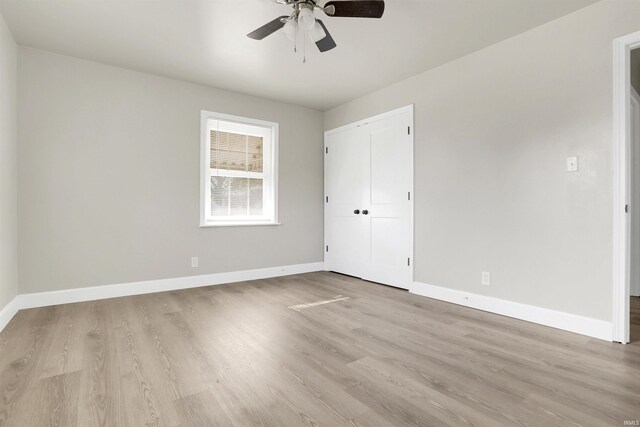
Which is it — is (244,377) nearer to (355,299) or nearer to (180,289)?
(355,299)

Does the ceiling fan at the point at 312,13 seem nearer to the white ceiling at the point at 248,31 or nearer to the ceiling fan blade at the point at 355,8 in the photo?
the ceiling fan blade at the point at 355,8

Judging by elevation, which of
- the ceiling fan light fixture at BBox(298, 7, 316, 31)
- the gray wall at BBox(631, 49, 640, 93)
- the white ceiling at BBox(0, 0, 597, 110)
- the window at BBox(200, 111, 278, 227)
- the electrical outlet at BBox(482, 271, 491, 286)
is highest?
the white ceiling at BBox(0, 0, 597, 110)

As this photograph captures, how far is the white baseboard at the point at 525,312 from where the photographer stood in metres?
2.42

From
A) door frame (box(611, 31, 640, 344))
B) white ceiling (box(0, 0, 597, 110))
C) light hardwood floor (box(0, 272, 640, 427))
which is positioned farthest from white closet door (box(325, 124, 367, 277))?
door frame (box(611, 31, 640, 344))

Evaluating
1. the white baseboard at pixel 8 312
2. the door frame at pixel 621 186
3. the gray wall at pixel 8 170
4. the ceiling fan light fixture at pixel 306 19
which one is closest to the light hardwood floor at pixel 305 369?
the white baseboard at pixel 8 312

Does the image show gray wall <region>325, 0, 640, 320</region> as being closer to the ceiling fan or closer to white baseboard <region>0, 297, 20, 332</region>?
the ceiling fan

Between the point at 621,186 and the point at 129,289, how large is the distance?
4633 mm

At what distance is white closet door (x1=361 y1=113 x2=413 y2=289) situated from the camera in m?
3.87

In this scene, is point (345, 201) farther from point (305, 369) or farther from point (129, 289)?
point (305, 369)

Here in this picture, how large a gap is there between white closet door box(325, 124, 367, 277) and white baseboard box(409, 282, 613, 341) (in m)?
1.19

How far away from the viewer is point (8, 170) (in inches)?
→ 112

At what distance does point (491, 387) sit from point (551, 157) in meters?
1.98

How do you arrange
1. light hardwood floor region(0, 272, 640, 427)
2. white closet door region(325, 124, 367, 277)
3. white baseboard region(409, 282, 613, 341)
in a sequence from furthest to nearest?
white closet door region(325, 124, 367, 277) < white baseboard region(409, 282, 613, 341) < light hardwood floor region(0, 272, 640, 427)

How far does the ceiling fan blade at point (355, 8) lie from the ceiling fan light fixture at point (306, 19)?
109 mm
